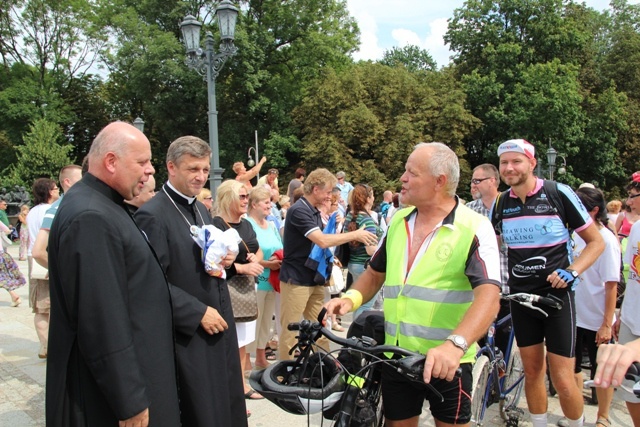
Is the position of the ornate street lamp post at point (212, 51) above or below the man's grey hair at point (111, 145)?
above

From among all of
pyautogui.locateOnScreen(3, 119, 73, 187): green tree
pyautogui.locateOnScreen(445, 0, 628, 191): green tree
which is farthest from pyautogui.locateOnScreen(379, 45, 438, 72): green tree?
pyautogui.locateOnScreen(3, 119, 73, 187): green tree

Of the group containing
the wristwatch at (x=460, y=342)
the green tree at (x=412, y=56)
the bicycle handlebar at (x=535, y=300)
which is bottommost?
the bicycle handlebar at (x=535, y=300)

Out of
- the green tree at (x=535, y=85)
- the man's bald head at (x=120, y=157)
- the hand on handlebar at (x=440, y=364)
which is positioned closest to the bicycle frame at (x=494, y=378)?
the hand on handlebar at (x=440, y=364)

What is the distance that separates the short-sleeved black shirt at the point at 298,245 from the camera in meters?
4.75

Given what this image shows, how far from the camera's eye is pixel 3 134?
34219mm

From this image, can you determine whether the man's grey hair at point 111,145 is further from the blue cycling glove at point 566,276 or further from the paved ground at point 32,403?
the blue cycling glove at point 566,276

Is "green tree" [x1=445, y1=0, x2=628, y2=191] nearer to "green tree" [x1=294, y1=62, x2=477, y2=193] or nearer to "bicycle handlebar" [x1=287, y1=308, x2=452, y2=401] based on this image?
"green tree" [x1=294, y1=62, x2=477, y2=193]

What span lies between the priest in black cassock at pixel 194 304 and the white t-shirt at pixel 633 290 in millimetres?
2564

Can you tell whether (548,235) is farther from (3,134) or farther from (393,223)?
(3,134)

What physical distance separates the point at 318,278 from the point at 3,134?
3670cm

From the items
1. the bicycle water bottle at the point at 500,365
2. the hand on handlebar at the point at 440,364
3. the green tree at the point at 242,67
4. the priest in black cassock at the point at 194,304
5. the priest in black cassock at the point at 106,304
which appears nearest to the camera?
the hand on handlebar at the point at 440,364

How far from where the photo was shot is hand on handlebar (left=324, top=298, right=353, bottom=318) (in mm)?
2492

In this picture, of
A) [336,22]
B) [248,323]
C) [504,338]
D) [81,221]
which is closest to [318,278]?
[248,323]

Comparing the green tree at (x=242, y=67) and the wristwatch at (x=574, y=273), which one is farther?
the green tree at (x=242, y=67)
